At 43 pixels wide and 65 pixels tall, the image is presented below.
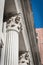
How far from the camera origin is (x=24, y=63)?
7.34 metres

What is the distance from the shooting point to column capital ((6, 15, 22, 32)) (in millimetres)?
6191

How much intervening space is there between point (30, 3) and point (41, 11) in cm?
109

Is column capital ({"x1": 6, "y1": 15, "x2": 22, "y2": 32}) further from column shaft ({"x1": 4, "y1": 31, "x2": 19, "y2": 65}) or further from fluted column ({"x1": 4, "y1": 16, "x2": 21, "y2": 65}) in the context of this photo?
column shaft ({"x1": 4, "y1": 31, "x2": 19, "y2": 65})

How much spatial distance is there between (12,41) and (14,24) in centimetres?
44

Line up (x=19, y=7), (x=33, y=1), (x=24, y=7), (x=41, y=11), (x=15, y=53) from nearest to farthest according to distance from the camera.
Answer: (x=15, y=53) → (x=19, y=7) → (x=24, y=7) → (x=33, y=1) → (x=41, y=11)

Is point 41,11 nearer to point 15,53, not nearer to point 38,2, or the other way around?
point 38,2

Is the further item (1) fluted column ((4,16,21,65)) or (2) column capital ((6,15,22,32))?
(2) column capital ((6,15,22,32))

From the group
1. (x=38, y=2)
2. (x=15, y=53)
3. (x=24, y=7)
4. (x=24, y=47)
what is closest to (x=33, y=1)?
(x=38, y=2)

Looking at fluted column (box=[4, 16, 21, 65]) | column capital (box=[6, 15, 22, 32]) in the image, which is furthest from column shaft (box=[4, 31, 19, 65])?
column capital (box=[6, 15, 22, 32])

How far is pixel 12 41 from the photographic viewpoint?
235 inches

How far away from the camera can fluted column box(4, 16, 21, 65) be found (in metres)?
5.66

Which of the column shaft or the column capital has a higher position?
the column capital

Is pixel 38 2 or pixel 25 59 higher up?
pixel 38 2

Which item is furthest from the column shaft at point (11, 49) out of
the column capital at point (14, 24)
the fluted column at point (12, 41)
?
the column capital at point (14, 24)
